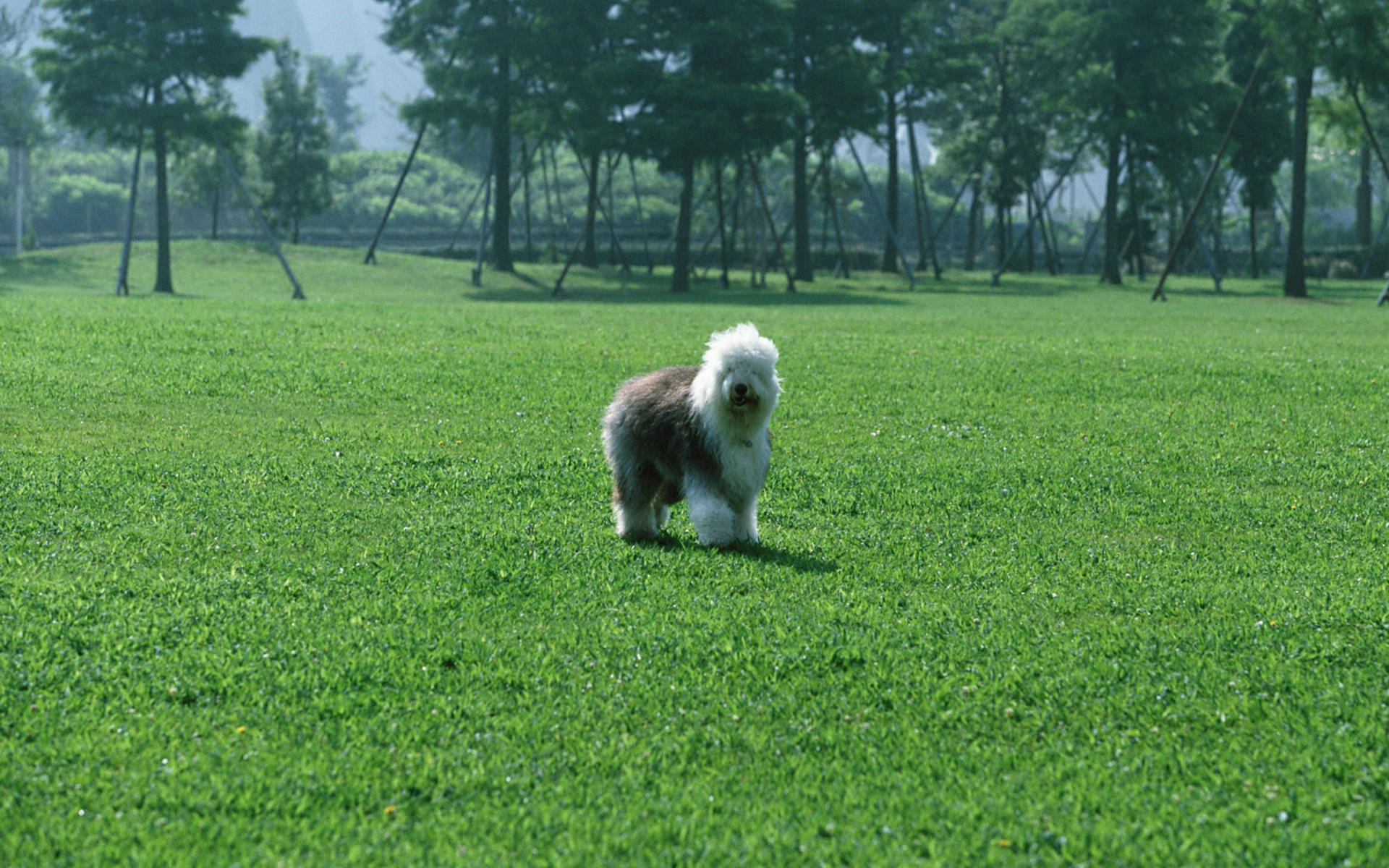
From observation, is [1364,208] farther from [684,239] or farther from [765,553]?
[765,553]

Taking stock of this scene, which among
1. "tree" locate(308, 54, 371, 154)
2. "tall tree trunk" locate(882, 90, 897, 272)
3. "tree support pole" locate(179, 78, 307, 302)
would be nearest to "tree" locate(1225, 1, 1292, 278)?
"tall tree trunk" locate(882, 90, 897, 272)

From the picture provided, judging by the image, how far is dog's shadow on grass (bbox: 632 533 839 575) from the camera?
26.8 feet

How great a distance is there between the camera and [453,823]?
477cm

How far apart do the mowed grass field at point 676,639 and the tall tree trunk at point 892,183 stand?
151 feet

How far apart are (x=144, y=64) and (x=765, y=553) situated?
127 ft

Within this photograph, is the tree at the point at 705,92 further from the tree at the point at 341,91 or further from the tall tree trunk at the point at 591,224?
the tree at the point at 341,91

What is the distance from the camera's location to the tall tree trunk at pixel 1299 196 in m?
43.2

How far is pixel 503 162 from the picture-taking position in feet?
170

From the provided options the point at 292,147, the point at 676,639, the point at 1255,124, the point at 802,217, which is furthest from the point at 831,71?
the point at 676,639

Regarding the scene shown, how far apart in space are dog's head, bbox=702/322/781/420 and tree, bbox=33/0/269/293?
121 feet

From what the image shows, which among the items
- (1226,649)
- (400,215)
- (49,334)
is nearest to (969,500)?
(1226,649)

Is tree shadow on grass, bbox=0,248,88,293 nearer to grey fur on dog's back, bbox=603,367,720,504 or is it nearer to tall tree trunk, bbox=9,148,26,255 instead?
tall tree trunk, bbox=9,148,26,255

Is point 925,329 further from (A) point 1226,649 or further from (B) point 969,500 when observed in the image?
(A) point 1226,649

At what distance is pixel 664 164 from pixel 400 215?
57.0 m
